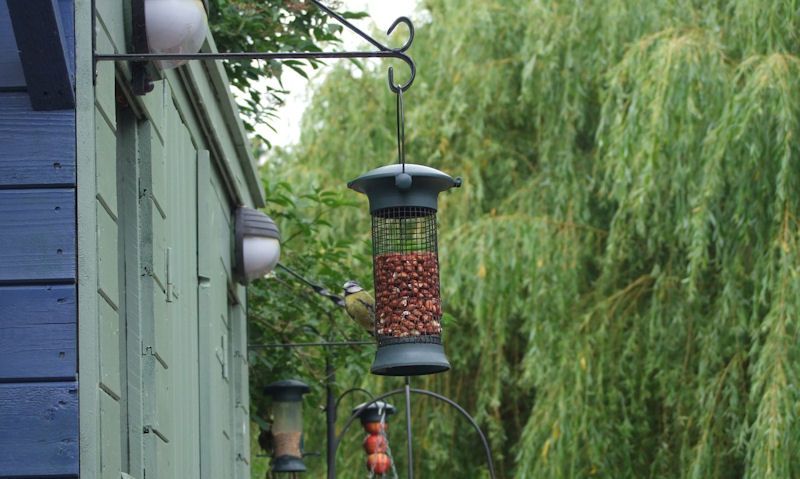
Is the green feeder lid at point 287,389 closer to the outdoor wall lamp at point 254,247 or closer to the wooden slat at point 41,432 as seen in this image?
the outdoor wall lamp at point 254,247

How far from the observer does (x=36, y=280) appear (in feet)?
11.5

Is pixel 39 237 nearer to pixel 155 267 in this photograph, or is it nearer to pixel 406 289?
pixel 155 267

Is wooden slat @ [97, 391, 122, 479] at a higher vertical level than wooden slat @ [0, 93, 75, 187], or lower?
lower

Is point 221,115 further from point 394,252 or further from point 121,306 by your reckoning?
point 121,306

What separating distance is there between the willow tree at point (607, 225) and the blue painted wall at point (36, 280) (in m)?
5.89

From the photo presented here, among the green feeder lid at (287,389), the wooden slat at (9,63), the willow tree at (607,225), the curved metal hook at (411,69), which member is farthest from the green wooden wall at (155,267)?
the willow tree at (607,225)

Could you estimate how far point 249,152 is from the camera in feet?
23.3

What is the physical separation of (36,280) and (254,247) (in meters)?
3.42

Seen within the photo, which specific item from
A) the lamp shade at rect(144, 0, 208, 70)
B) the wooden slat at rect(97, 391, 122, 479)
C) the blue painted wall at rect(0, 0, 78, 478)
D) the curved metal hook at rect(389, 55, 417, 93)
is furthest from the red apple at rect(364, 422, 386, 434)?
the blue painted wall at rect(0, 0, 78, 478)

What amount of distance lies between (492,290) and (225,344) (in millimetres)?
4574

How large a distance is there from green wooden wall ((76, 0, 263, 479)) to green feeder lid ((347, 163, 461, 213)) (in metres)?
0.65

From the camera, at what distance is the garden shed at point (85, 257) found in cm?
344

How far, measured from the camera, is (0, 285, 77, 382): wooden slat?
3451mm

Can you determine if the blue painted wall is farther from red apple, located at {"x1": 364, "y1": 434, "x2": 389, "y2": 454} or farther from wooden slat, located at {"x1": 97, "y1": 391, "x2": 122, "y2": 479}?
red apple, located at {"x1": 364, "y1": 434, "x2": 389, "y2": 454}
